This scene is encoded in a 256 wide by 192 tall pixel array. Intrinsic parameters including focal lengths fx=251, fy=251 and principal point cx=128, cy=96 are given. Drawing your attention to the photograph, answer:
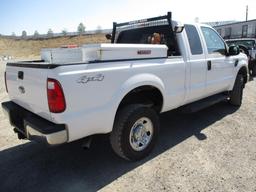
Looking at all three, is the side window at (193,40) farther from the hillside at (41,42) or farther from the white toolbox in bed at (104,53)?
the hillside at (41,42)

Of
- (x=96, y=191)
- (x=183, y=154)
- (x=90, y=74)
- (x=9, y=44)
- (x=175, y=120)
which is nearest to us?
(x=90, y=74)

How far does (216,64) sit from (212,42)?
47 cm

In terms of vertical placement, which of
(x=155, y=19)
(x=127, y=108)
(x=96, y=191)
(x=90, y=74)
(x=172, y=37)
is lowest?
(x=96, y=191)

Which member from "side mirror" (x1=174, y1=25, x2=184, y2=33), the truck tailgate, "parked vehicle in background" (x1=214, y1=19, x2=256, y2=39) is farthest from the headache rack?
"parked vehicle in background" (x1=214, y1=19, x2=256, y2=39)

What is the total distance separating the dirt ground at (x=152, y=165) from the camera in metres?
3.09

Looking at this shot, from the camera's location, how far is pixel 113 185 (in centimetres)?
310

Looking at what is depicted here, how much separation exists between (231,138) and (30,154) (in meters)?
3.38

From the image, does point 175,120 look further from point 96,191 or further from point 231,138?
point 96,191

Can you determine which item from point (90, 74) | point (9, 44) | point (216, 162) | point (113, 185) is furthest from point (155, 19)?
point (9, 44)

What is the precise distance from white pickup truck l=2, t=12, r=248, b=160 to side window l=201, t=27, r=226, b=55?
3 centimetres

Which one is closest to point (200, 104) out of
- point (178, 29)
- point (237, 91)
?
point (178, 29)

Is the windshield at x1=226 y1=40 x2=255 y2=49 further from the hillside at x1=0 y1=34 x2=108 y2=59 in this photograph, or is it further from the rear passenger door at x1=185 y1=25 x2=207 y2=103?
the hillside at x1=0 y1=34 x2=108 y2=59

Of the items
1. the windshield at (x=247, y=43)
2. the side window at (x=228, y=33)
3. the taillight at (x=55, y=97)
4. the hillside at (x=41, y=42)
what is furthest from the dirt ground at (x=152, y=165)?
the hillside at (x=41, y=42)

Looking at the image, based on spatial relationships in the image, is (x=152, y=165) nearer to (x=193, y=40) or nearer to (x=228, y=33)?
(x=193, y=40)
